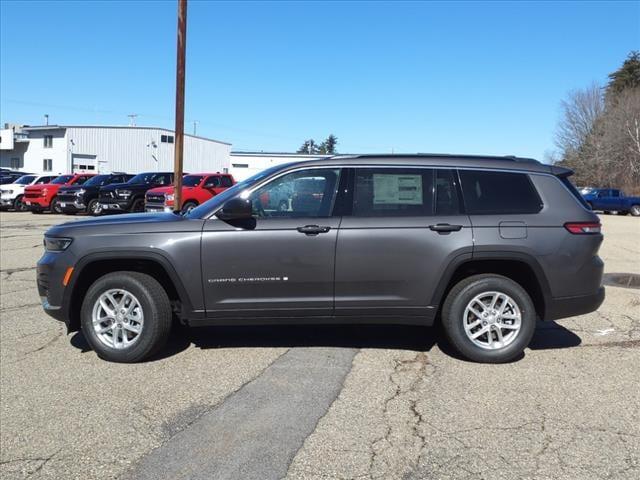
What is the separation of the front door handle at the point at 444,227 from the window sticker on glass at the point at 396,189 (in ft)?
0.91

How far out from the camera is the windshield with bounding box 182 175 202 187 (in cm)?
2014

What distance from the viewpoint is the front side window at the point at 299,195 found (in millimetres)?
5059

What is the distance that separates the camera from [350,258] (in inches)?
193

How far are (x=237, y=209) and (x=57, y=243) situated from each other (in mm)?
1722

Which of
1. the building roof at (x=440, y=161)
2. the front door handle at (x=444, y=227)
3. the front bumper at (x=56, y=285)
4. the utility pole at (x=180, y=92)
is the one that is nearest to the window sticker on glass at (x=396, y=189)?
the building roof at (x=440, y=161)

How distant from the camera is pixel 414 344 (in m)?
5.70

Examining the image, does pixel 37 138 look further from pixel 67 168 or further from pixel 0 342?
pixel 0 342

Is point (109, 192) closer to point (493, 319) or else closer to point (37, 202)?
point (37, 202)

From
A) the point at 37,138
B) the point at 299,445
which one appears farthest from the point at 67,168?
the point at 299,445

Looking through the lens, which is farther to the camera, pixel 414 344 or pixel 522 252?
pixel 414 344

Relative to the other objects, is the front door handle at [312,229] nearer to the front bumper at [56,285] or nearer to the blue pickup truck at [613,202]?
the front bumper at [56,285]

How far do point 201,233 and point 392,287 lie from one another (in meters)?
1.75

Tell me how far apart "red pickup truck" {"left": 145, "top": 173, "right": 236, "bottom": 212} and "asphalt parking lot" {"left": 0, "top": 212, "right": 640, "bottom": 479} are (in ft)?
43.6

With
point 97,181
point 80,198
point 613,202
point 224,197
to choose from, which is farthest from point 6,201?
point 613,202
